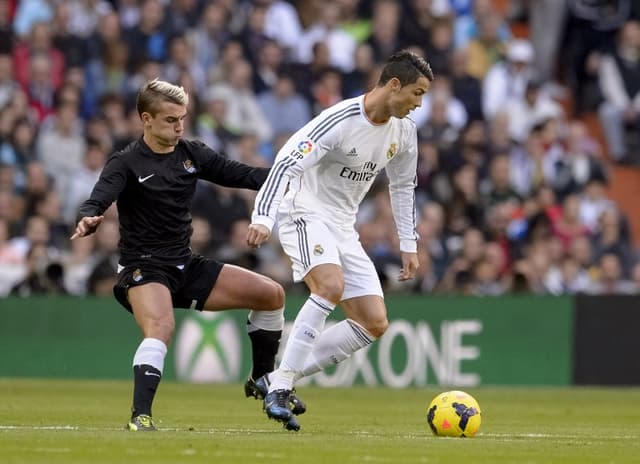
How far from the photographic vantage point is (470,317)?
2045 cm

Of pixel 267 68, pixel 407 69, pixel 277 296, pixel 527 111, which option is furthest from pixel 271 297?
pixel 527 111

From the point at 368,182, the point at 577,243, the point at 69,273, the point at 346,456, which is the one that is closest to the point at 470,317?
the point at 577,243

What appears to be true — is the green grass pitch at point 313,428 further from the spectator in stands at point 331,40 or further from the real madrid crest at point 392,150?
the spectator in stands at point 331,40

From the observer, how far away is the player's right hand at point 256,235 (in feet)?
36.2

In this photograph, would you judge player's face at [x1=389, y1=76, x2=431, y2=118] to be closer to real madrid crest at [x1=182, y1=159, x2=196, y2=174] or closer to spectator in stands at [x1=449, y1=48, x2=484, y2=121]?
real madrid crest at [x1=182, y1=159, x2=196, y2=174]

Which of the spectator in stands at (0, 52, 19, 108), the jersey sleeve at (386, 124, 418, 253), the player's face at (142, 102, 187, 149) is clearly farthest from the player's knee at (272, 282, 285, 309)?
the spectator in stands at (0, 52, 19, 108)

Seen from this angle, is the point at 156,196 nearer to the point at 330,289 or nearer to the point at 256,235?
the point at 256,235

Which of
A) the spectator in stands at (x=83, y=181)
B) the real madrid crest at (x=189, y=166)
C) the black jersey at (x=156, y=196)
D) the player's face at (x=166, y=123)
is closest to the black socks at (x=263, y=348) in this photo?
the black jersey at (x=156, y=196)

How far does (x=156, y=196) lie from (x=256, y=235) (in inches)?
36.3

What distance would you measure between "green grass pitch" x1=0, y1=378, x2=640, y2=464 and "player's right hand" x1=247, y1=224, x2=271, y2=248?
131 cm

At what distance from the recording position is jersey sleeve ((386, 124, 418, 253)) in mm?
12547

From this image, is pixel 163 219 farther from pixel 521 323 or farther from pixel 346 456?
pixel 521 323

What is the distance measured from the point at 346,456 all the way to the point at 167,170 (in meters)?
3.00

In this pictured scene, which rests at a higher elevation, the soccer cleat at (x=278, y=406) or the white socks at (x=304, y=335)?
the white socks at (x=304, y=335)
